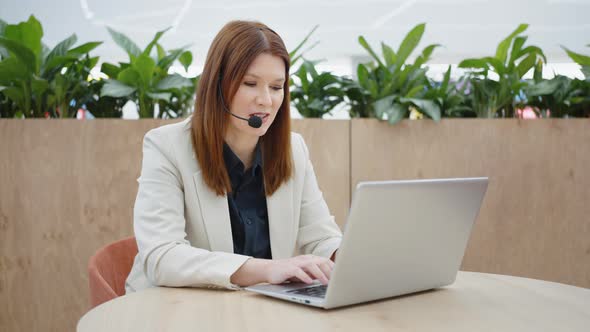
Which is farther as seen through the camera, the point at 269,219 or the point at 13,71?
the point at 13,71

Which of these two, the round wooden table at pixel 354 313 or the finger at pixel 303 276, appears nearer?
the round wooden table at pixel 354 313

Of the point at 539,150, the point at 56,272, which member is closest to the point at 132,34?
the point at 56,272

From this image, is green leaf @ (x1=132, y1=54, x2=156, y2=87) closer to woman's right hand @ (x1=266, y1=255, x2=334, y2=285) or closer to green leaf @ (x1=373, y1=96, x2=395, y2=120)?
green leaf @ (x1=373, y1=96, x2=395, y2=120)

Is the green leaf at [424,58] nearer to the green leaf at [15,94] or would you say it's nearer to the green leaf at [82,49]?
the green leaf at [82,49]

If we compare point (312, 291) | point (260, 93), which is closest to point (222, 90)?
point (260, 93)

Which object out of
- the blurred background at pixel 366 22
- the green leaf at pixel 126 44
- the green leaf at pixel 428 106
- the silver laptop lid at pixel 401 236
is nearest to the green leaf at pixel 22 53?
the green leaf at pixel 126 44

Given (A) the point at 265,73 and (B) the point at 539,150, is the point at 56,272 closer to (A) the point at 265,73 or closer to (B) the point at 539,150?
(A) the point at 265,73

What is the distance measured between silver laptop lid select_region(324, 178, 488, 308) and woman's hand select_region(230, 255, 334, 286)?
0.15 metres

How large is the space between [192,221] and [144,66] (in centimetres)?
120

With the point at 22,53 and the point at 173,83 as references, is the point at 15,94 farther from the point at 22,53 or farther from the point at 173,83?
the point at 173,83

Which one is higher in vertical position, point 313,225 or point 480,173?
point 313,225

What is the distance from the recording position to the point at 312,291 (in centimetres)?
103

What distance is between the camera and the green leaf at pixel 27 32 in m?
2.29

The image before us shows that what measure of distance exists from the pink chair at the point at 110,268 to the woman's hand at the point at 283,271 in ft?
0.79
